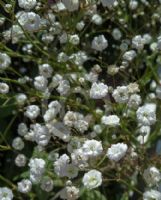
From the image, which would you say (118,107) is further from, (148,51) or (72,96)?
(148,51)

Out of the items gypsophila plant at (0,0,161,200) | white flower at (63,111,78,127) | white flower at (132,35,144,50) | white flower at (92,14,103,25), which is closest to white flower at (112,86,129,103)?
gypsophila plant at (0,0,161,200)

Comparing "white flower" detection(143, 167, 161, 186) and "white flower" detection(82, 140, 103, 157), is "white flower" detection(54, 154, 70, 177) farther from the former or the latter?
"white flower" detection(143, 167, 161, 186)

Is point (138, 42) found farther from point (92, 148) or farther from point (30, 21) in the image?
point (92, 148)

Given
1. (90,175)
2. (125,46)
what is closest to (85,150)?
(90,175)

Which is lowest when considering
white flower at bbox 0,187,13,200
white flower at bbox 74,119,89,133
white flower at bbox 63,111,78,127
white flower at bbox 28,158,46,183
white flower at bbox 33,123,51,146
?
white flower at bbox 0,187,13,200

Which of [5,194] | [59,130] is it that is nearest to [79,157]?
[59,130]
